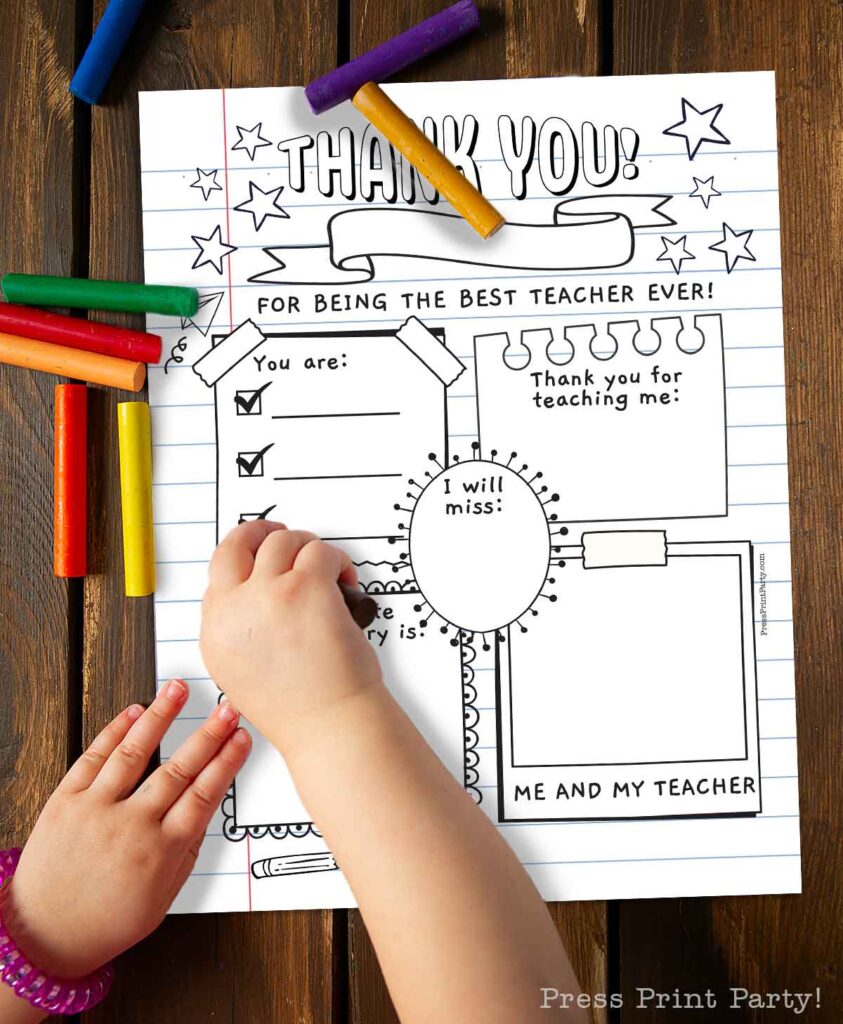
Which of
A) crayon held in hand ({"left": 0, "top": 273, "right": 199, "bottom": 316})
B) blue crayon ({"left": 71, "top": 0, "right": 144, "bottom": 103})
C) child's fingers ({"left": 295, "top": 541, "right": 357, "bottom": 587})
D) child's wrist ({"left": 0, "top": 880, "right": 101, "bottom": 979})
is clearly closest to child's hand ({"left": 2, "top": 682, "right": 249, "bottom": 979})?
child's wrist ({"left": 0, "top": 880, "right": 101, "bottom": 979})

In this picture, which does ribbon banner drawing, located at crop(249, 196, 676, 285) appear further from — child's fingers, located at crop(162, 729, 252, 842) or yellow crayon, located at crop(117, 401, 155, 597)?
child's fingers, located at crop(162, 729, 252, 842)

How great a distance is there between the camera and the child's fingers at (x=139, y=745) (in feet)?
1.46

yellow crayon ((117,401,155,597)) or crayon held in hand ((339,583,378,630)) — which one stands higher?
yellow crayon ((117,401,155,597))

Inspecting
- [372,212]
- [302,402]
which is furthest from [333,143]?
[302,402]

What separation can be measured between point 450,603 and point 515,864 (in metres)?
0.14

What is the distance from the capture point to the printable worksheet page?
458mm

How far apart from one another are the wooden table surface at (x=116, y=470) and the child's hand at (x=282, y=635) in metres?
0.07

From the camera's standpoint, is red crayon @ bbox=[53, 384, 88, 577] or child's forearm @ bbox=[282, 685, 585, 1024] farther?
red crayon @ bbox=[53, 384, 88, 577]

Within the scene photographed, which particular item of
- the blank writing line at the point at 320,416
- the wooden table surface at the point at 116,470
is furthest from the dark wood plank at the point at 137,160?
the blank writing line at the point at 320,416

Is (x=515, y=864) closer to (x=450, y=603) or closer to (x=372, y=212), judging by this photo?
(x=450, y=603)

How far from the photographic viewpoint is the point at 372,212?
0.46 m

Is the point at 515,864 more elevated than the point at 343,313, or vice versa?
the point at 343,313

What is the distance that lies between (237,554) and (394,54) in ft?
0.93

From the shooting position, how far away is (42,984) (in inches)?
16.2
